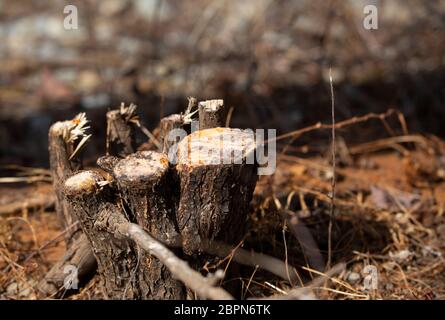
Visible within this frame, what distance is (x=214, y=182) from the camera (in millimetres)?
1836

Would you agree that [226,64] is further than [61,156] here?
Yes

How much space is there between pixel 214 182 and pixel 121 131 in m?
0.62

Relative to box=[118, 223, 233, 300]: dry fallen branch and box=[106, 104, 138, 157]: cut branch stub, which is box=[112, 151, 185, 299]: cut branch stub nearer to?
box=[118, 223, 233, 300]: dry fallen branch

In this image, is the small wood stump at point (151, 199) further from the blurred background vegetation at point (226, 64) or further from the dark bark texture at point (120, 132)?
the blurred background vegetation at point (226, 64)

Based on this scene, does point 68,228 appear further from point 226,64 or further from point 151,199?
point 226,64

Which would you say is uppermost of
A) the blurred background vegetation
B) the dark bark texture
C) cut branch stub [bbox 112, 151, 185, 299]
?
the blurred background vegetation

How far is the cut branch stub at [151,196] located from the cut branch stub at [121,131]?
424 mm

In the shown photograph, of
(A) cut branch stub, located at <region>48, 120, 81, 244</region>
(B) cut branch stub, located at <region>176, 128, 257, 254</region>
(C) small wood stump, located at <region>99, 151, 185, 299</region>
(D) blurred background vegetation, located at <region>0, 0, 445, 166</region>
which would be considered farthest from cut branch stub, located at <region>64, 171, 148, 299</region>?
(D) blurred background vegetation, located at <region>0, 0, 445, 166</region>

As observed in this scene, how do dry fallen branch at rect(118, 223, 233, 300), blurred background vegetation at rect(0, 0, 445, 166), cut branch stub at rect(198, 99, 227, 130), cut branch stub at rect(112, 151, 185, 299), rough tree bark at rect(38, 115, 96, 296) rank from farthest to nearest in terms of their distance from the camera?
1. blurred background vegetation at rect(0, 0, 445, 166)
2. rough tree bark at rect(38, 115, 96, 296)
3. cut branch stub at rect(198, 99, 227, 130)
4. cut branch stub at rect(112, 151, 185, 299)
5. dry fallen branch at rect(118, 223, 233, 300)

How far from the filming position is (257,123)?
3.69 metres

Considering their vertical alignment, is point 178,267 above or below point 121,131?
below

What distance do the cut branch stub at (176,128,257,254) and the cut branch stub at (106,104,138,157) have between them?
1.49 ft

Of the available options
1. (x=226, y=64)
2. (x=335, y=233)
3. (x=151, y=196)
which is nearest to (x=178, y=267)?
(x=151, y=196)

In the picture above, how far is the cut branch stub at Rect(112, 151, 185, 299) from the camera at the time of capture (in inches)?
70.8
